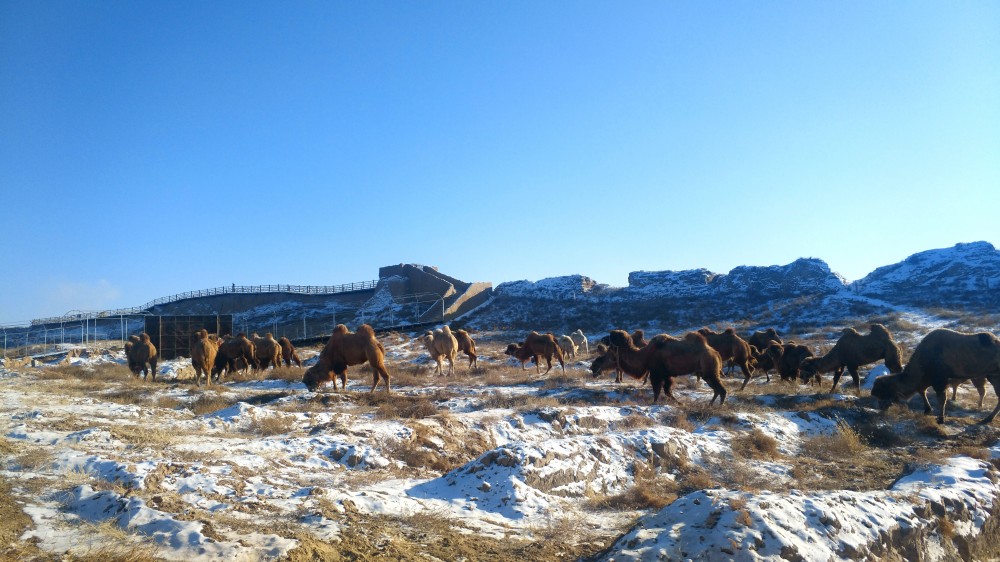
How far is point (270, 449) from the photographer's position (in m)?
9.46

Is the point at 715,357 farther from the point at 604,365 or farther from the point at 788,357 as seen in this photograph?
the point at 788,357

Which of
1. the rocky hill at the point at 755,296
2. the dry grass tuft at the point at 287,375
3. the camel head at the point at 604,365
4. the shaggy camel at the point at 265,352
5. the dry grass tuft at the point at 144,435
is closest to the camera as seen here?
the dry grass tuft at the point at 144,435

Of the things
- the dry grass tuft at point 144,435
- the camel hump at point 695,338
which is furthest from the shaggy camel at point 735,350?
the dry grass tuft at point 144,435

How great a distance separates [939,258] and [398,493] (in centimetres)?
6872

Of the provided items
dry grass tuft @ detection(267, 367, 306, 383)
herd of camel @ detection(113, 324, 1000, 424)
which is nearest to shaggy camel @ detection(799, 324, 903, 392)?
herd of camel @ detection(113, 324, 1000, 424)

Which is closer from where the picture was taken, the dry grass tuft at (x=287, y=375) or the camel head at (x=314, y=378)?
the camel head at (x=314, y=378)

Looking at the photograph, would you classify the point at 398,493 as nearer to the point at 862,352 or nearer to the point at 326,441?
the point at 326,441

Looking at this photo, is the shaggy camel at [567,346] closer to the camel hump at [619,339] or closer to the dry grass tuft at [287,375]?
the camel hump at [619,339]

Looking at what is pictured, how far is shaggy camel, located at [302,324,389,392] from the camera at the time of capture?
17625 mm

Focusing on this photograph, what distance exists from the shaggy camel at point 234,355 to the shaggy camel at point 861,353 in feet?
70.6

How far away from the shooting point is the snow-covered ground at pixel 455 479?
567cm

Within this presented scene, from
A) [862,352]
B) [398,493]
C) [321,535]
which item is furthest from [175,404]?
[862,352]

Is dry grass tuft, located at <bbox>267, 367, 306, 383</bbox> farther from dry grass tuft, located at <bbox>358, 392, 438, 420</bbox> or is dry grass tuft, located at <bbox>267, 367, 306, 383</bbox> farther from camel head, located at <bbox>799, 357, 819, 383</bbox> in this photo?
camel head, located at <bbox>799, 357, 819, 383</bbox>

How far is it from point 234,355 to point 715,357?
18.6 m
